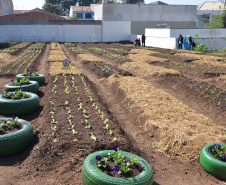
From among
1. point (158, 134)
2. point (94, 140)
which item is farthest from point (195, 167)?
point (94, 140)

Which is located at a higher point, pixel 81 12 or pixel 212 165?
pixel 81 12

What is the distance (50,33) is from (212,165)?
38.2m

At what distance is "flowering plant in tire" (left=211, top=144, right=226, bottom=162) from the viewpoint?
189 inches

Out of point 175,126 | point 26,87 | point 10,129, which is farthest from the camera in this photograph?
point 26,87

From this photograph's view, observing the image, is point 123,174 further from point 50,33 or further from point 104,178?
point 50,33

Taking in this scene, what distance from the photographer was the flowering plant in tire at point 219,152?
4800 millimetres

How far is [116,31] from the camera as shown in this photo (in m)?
40.9

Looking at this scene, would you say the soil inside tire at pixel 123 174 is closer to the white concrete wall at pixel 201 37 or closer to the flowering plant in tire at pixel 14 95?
the flowering plant in tire at pixel 14 95

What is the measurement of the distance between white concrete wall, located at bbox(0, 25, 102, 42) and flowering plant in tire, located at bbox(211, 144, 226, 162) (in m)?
37.1

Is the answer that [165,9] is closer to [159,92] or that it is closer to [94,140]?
[159,92]

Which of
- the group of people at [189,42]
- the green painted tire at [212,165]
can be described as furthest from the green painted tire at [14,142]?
the group of people at [189,42]

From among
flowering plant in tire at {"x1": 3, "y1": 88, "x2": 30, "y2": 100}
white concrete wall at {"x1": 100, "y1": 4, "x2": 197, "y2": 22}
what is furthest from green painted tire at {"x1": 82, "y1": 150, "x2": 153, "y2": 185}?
white concrete wall at {"x1": 100, "y1": 4, "x2": 197, "y2": 22}

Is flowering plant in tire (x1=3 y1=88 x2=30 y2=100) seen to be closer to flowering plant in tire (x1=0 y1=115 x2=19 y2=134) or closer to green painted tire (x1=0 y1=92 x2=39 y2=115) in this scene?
green painted tire (x1=0 y1=92 x2=39 y2=115)

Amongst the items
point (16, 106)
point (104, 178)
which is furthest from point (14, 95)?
point (104, 178)
